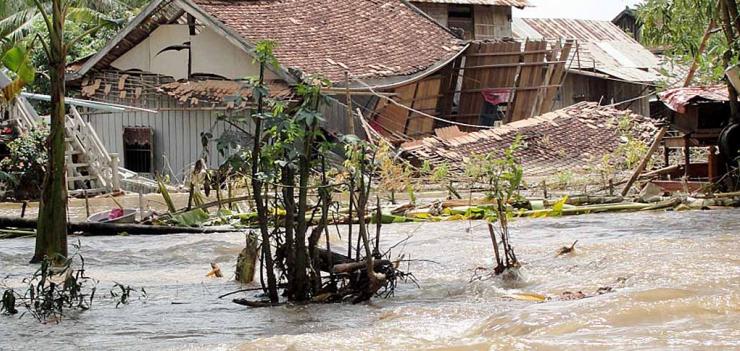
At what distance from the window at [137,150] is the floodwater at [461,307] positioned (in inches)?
494

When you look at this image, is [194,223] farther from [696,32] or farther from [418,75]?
[418,75]

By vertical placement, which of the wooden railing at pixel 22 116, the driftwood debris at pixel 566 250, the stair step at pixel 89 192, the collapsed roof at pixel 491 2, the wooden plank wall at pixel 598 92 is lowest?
the driftwood debris at pixel 566 250

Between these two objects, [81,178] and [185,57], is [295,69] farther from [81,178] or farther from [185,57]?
[81,178]

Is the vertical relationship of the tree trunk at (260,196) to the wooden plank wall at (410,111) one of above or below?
below

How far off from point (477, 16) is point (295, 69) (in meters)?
12.0

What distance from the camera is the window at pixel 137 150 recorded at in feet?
79.1

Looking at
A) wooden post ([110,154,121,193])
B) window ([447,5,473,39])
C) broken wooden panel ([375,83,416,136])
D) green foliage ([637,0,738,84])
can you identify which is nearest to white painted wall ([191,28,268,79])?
broken wooden panel ([375,83,416,136])

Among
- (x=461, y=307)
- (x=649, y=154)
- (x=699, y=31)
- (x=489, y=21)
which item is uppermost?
(x=489, y=21)

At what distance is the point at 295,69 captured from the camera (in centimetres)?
2061

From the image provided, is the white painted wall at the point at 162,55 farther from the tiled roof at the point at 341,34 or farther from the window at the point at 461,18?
the window at the point at 461,18

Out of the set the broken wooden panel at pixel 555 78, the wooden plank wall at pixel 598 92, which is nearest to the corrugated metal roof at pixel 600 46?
the wooden plank wall at pixel 598 92

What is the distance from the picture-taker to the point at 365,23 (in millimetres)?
25016

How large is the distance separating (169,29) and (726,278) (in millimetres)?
17452

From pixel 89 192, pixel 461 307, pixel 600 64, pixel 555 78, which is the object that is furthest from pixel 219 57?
pixel 461 307
